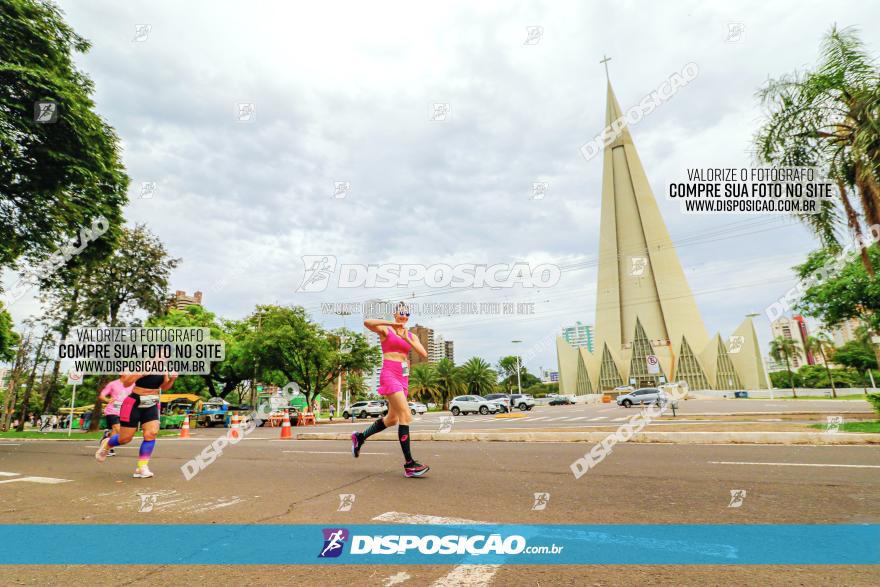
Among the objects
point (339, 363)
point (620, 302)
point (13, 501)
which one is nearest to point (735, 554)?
point (13, 501)

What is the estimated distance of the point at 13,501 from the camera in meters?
4.91

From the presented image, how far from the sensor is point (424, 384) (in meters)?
60.3

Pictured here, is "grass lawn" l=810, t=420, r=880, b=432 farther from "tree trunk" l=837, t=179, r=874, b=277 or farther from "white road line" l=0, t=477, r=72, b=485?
"white road line" l=0, t=477, r=72, b=485

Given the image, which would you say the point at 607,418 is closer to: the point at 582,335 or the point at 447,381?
the point at 447,381

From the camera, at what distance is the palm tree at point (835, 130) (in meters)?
9.41

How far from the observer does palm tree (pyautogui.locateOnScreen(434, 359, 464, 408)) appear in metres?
61.3

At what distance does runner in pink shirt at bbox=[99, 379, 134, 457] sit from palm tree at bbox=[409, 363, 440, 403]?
4827 cm

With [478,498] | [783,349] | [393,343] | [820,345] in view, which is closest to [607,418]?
[393,343]

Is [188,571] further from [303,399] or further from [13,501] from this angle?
[303,399]

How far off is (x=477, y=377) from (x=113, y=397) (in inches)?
2246

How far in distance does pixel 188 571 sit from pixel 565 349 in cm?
9660

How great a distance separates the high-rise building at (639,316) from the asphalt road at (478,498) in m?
80.7

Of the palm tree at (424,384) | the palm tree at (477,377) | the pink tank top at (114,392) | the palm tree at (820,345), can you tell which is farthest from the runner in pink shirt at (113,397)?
the palm tree at (820,345)

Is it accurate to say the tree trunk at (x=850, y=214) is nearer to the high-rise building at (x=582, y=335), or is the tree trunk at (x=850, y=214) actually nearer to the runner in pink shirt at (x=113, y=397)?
the runner in pink shirt at (x=113, y=397)
